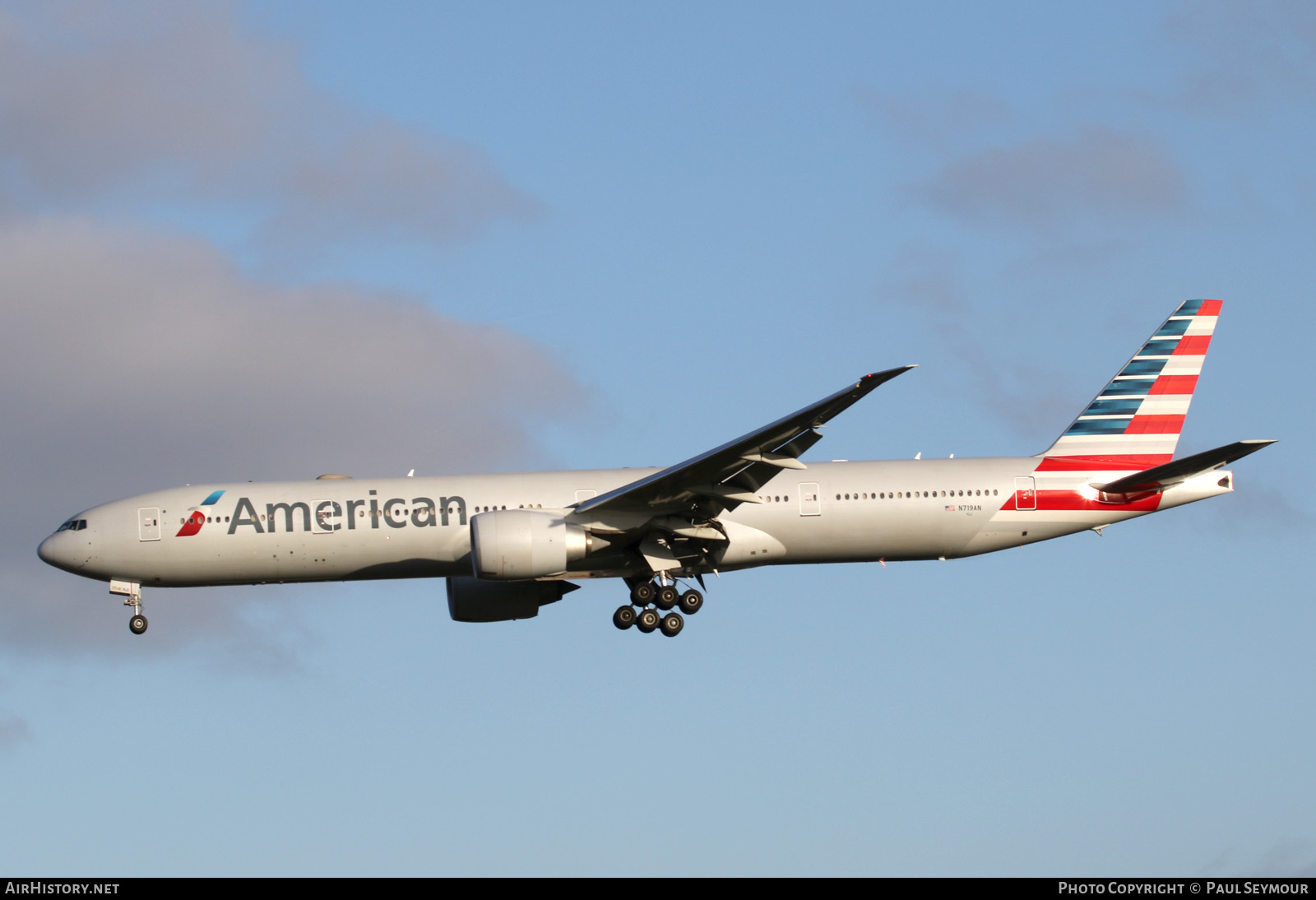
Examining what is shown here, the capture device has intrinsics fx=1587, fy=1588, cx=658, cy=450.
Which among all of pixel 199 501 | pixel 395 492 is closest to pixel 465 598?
pixel 395 492

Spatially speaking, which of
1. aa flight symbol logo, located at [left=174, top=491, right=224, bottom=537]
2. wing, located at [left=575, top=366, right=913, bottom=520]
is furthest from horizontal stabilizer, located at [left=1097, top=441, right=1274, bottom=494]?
aa flight symbol logo, located at [left=174, top=491, right=224, bottom=537]

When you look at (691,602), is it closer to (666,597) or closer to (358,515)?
(666,597)

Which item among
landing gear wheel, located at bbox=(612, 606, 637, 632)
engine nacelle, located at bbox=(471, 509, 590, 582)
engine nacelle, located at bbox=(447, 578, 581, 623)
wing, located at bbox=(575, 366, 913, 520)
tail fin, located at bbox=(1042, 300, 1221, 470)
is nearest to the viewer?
wing, located at bbox=(575, 366, 913, 520)

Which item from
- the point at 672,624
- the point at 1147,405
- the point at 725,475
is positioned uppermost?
the point at 1147,405

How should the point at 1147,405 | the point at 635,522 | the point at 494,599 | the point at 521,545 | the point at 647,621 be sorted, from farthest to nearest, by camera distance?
the point at 1147,405 < the point at 494,599 < the point at 647,621 < the point at 635,522 < the point at 521,545

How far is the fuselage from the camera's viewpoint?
3438 centimetres

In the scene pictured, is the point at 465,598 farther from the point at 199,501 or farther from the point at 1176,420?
the point at 1176,420

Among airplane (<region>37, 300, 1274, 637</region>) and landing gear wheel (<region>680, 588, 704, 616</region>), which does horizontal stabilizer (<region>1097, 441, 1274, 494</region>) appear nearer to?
airplane (<region>37, 300, 1274, 637</region>)

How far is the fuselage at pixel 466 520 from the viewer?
3438cm

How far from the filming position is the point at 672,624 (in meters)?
34.4

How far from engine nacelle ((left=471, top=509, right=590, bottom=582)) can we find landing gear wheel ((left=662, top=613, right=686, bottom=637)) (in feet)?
9.67

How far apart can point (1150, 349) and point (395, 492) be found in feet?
60.6

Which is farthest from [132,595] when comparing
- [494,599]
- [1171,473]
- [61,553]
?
[1171,473]

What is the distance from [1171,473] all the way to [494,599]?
15.5 metres
